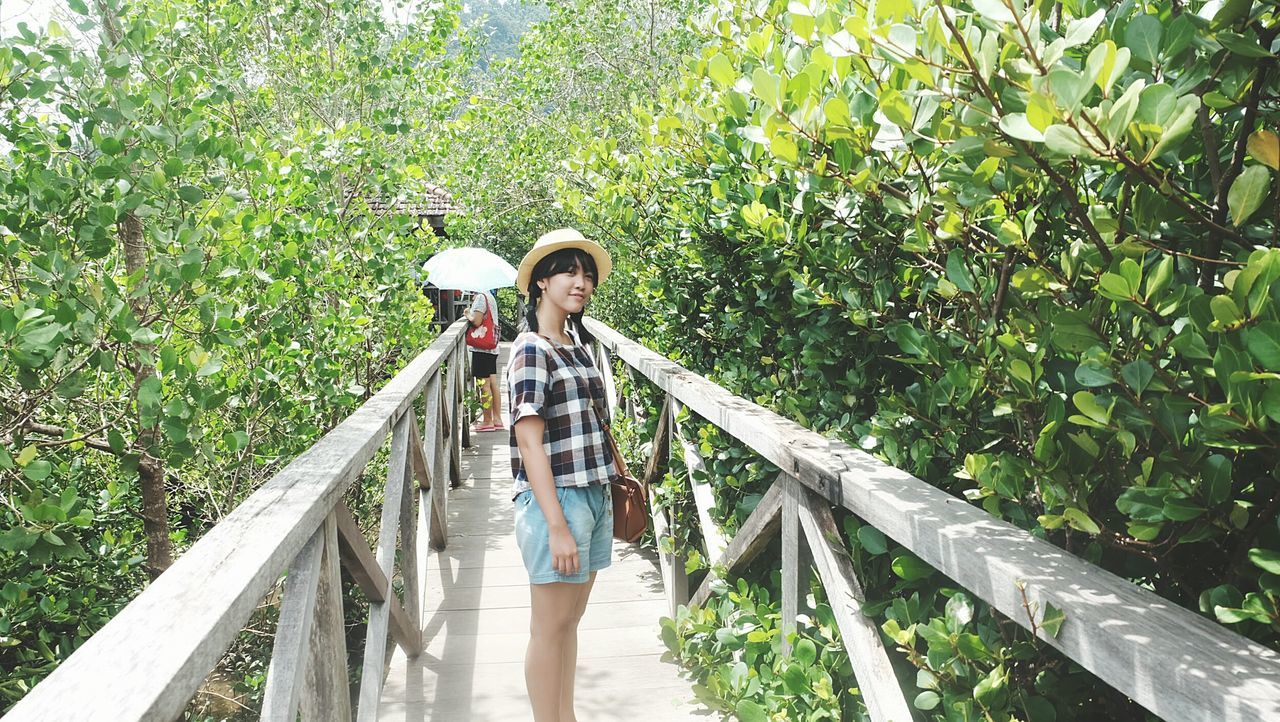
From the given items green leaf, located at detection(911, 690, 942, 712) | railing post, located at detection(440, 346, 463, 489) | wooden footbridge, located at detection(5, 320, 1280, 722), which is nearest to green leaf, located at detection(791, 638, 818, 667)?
wooden footbridge, located at detection(5, 320, 1280, 722)

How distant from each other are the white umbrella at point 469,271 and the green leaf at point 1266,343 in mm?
7832

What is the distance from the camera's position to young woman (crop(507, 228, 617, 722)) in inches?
91.3

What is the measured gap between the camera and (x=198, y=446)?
2.62 meters

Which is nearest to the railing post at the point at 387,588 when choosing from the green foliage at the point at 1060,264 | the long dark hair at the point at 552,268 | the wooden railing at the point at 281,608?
the wooden railing at the point at 281,608

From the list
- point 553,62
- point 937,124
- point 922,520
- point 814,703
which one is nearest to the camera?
point 937,124

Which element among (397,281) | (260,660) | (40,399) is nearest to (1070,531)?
(40,399)

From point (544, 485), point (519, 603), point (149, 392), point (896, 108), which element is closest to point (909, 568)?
point (896, 108)

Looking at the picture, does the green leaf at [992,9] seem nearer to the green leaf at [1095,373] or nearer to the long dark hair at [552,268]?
the green leaf at [1095,373]

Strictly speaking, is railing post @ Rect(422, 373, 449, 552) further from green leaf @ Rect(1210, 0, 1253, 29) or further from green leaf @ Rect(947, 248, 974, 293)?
green leaf @ Rect(1210, 0, 1253, 29)

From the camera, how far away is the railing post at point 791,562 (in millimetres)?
2105

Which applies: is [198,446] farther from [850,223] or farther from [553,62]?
[553,62]

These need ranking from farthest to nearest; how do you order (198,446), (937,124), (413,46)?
(413,46) < (198,446) < (937,124)

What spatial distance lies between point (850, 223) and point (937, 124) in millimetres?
571

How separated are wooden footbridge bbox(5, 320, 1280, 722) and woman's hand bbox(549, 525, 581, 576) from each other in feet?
1.73
